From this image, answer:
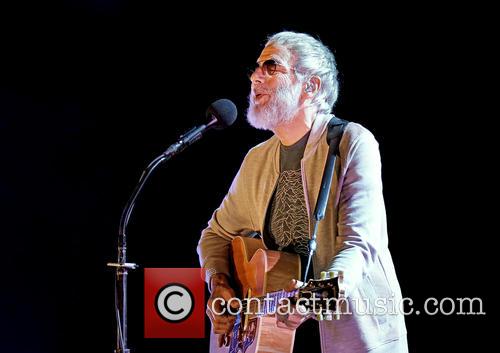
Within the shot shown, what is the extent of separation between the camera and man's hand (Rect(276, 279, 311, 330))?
2494 millimetres

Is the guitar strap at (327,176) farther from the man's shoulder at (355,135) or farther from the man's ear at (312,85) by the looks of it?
the man's ear at (312,85)

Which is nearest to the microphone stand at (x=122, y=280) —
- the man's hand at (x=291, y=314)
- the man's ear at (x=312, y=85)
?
the man's hand at (x=291, y=314)

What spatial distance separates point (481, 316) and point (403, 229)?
0.63m

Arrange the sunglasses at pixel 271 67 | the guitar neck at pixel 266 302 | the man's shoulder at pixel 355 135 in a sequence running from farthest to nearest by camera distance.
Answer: the sunglasses at pixel 271 67, the man's shoulder at pixel 355 135, the guitar neck at pixel 266 302

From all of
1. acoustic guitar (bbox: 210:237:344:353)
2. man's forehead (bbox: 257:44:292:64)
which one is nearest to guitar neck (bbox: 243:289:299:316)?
acoustic guitar (bbox: 210:237:344:353)

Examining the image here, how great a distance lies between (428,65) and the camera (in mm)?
4043

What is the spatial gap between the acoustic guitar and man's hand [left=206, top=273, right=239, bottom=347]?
1.0 inches

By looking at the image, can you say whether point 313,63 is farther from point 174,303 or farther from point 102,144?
point 174,303

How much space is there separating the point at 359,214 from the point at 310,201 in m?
0.29

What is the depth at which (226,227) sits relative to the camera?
3.50 metres

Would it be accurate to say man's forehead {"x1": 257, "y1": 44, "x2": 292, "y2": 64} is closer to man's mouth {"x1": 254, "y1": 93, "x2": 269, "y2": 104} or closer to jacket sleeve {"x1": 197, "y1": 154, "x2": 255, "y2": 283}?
man's mouth {"x1": 254, "y1": 93, "x2": 269, "y2": 104}

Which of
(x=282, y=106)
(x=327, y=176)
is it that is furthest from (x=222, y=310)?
(x=282, y=106)

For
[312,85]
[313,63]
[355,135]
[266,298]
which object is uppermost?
[313,63]

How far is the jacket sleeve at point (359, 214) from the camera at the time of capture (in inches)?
101
